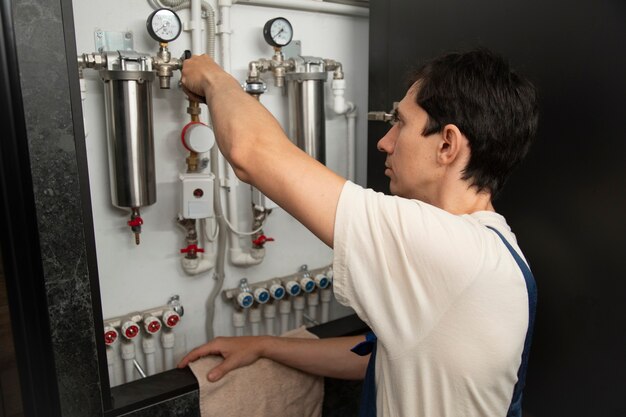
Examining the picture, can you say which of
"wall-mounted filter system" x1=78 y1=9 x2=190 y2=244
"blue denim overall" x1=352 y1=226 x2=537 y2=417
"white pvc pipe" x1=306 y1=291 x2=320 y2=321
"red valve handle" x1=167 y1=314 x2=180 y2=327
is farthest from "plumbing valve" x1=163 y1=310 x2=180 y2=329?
"blue denim overall" x1=352 y1=226 x2=537 y2=417

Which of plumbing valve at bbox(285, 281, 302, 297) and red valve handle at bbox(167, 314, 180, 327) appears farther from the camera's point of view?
plumbing valve at bbox(285, 281, 302, 297)

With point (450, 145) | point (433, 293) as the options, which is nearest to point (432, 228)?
point (433, 293)

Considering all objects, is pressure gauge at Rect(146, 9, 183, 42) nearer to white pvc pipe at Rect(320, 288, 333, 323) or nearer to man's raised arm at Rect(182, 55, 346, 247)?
man's raised arm at Rect(182, 55, 346, 247)

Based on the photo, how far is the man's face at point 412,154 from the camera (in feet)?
2.78

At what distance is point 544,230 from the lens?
43.9 inches

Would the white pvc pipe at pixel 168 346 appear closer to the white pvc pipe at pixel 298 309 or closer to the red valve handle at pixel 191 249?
the red valve handle at pixel 191 249

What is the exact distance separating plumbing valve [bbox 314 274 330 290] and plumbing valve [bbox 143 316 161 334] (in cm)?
51

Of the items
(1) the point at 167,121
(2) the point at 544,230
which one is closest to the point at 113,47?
(1) the point at 167,121

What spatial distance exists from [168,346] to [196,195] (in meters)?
0.43

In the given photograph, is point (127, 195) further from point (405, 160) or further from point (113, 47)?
point (405, 160)

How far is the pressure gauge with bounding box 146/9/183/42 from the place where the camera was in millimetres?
1207

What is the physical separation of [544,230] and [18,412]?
1.03 metres

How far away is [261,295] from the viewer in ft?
5.09

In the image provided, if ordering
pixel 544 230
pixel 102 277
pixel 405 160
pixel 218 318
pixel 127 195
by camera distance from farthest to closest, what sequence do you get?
pixel 218 318, pixel 102 277, pixel 127 195, pixel 544 230, pixel 405 160
